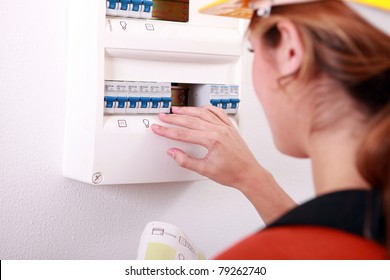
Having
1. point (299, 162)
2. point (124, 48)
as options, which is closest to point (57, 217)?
point (124, 48)

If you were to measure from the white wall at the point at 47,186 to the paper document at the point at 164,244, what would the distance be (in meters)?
0.09

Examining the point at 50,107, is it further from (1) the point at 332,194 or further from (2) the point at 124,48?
(1) the point at 332,194

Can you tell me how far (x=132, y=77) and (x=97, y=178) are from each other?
15 cm

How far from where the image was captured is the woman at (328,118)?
1.61 ft

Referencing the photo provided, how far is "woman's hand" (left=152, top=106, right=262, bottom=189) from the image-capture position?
88 cm

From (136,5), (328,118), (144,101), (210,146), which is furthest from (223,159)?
(328,118)

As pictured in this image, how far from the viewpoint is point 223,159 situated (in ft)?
2.91

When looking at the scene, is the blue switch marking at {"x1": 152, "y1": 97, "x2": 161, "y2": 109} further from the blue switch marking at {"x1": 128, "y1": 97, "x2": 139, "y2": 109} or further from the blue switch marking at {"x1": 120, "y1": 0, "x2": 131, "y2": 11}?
the blue switch marking at {"x1": 120, "y1": 0, "x2": 131, "y2": 11}

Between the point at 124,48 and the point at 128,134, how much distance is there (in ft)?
0.38

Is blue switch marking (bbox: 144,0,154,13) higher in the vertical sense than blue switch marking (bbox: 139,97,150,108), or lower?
higher

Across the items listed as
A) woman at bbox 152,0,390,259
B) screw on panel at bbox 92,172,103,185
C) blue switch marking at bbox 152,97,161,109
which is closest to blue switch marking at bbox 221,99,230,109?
blue switch marking at bbox 152,97,161,109

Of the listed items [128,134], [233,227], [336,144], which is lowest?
[233,227]

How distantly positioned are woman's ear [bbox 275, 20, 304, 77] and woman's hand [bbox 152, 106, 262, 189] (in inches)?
12.8
